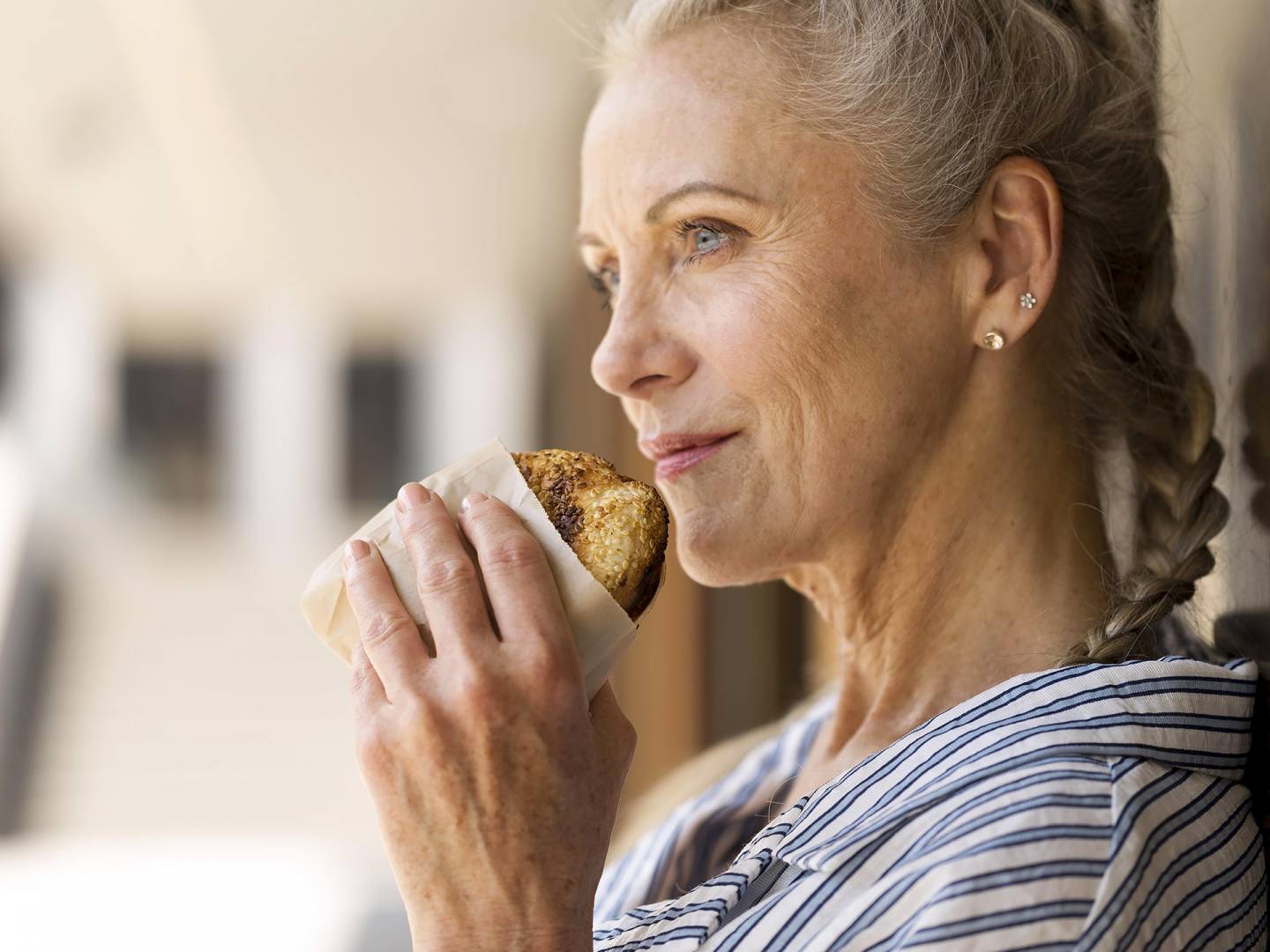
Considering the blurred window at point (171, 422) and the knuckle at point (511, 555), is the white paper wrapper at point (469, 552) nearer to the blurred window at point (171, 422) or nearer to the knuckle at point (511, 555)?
the knuckle at point (511, 555)

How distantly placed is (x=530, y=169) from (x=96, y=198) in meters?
1.75

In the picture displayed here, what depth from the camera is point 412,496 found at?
94cm

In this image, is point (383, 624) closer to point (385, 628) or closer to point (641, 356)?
point (385, 628)

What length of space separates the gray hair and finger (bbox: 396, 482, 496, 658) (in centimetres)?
49

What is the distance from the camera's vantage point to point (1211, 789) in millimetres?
900

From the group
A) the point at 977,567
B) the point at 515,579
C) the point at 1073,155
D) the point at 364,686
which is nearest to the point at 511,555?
the point at 515,579

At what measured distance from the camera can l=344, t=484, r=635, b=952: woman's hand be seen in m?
0.84

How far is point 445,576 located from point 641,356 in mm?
328

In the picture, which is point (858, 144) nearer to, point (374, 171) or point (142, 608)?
point (374, 171)

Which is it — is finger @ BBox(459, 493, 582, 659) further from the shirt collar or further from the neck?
the neck

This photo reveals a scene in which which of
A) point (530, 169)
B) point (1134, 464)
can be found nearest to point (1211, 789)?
point (1134, 464)

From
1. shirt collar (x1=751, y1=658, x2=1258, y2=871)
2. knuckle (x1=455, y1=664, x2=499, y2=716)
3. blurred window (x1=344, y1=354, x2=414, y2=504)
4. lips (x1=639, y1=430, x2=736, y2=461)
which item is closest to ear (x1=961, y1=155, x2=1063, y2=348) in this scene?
lips (x1=639, y1=430, x2=736, y2=461)

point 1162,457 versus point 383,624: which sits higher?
point 1162,457

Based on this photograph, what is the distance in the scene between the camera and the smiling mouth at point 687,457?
44.0 inches
